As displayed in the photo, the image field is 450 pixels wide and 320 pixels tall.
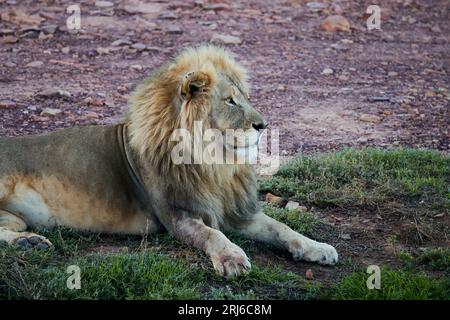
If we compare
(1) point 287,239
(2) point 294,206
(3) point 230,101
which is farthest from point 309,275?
(2) point 294,206

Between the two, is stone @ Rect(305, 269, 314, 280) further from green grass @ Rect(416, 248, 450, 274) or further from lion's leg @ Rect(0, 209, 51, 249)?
lion's leg @ Rect(0, 209, 51, 249)

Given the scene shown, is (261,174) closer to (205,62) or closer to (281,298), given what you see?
(205,62)

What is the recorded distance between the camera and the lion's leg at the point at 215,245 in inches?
179

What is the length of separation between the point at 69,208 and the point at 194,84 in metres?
1.23

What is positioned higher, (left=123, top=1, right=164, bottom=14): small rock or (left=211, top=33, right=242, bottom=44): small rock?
(left=123, top=1, right=164, bottom=14): small rock

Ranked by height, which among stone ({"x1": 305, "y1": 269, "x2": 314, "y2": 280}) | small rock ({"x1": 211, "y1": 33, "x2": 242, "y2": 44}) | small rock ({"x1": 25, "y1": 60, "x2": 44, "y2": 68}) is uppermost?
small rock ({"x1": 211, "y1": 33, "x2": 242, "y2": 44})

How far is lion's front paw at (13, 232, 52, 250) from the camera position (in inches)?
189

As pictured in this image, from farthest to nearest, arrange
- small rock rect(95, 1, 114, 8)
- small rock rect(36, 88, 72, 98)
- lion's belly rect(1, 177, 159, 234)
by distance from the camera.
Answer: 1. small rock rect(95, 1, 114, 8)
2. small rock rect(36, 88, 72, 98)
3. lion's belly rect(1, 177, 159, 234)

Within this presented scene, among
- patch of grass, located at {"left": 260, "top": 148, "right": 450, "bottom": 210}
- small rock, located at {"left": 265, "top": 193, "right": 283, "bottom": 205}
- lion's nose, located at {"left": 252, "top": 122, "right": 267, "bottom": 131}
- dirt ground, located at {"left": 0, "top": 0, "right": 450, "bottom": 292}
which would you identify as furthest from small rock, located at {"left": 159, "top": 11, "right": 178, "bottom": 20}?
lion's nose, located at {"left": 252, "top": 122, "right": 267, "bottom": 131}

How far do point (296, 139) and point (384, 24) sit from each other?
5.06 m

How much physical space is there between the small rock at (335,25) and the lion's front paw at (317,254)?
7229 mm

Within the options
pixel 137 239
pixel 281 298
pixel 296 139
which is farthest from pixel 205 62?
pixel 296 139

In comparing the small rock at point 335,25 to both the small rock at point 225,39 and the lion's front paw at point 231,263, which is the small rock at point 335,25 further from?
the lion's front paw at point 231,263

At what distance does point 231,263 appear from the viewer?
456 cm
